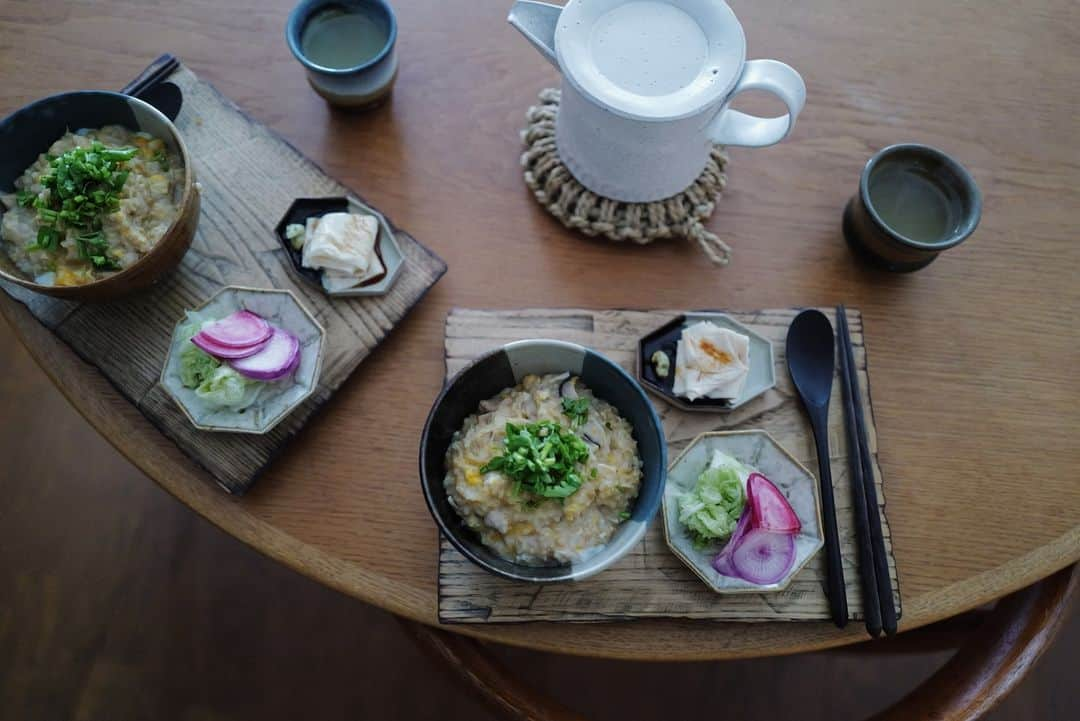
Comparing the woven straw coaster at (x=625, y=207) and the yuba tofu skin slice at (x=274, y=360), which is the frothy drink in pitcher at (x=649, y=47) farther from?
the yuba tofu skin slice at (x=274, y=360)

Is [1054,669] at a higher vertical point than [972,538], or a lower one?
lower

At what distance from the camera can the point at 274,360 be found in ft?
4.12

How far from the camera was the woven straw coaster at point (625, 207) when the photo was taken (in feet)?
4.88

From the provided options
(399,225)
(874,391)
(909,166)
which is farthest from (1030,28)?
(399,225)

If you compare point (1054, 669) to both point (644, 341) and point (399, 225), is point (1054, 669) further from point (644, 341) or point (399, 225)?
point (399, 225)

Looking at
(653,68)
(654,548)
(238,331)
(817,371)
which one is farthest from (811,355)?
(238,331)

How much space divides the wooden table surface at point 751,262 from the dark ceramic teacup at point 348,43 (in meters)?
0.09

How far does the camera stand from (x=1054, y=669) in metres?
2.10

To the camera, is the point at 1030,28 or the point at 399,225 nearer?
the point at 399,225

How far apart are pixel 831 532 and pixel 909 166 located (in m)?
0.75

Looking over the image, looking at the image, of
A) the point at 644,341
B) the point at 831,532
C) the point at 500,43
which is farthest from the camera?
the point at 500,43

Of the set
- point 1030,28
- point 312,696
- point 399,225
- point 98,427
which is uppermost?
point 1030,28

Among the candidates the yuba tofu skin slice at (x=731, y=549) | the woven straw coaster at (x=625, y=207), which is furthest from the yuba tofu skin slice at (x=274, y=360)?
the yuba tofu skin slice at (x=731, y=549)

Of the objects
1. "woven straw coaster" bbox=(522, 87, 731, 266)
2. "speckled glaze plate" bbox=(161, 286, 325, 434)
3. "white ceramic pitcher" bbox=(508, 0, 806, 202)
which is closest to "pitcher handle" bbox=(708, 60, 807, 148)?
"white ceramic pitcher" bbox=(508, 0, 806, 202)
